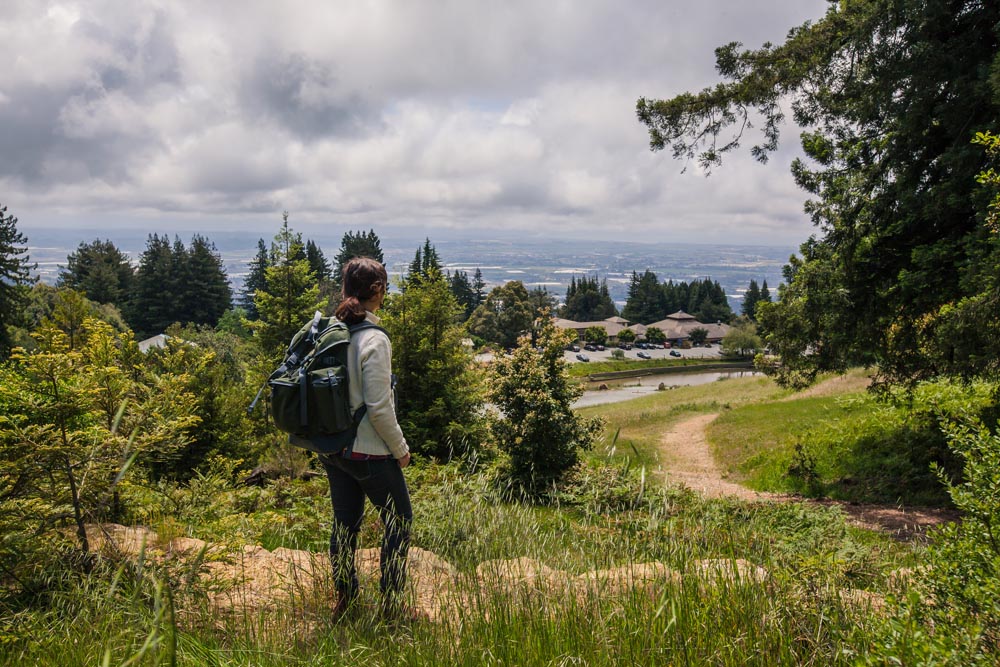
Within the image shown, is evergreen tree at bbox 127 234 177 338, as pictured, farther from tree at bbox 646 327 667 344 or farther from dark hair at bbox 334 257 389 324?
dark hair at bbox 334 257 389 324

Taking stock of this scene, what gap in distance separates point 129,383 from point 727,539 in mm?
4456

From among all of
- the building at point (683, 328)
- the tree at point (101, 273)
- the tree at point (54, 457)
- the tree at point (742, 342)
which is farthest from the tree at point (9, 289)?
the building at point (683, 328)

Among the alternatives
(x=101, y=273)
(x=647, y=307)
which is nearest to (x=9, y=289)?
(x=101, y=273)

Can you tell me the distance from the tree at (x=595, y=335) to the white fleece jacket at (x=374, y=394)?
4144 inches

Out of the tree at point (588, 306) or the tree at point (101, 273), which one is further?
the tree at point (588, 306)

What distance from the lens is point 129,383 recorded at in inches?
175

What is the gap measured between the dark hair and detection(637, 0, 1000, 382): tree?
300 inches

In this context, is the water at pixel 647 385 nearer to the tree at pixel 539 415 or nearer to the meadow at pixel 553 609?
the tree at pixel 539 415

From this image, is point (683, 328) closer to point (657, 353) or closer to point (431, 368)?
point (657, 353)

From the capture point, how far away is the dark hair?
338 centimetres

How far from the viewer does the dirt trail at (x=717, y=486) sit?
322 inches

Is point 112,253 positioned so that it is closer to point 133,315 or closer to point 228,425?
point 133,315

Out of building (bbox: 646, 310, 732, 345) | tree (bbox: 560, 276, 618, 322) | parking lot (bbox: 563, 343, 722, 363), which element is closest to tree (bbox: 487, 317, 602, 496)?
parking lot (bbox: 563, 343, 722, 363)

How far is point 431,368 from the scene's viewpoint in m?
13.5
